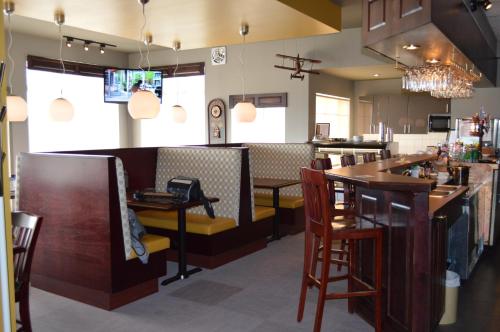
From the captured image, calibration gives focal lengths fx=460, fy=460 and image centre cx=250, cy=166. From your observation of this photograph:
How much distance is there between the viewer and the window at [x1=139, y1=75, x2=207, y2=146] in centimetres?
1133

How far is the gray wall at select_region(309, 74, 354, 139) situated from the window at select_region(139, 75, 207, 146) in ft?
9.06

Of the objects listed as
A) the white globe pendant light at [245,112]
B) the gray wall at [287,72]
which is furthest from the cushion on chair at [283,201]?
the gray wall at [287,72]

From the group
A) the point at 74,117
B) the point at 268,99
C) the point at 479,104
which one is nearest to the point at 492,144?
the point at 479,104

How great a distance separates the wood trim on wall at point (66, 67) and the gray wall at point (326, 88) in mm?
5147

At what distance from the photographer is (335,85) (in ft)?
35.6

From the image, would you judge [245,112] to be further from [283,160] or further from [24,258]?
[24,258]

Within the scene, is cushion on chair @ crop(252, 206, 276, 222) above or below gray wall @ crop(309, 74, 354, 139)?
below

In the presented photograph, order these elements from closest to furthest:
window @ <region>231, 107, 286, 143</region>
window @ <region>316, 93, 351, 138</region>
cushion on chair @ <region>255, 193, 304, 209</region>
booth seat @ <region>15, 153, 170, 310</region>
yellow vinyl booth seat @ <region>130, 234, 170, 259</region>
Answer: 1. booth seat @ <region>15, 153, 170, 310</region>
2. yellow vinyl booth seat @ <region>130, 234, 170, 259</region>
3. cushion on chair @ <region>255, 193, 304, 209</region>
4. window @ <region>231, 107, 286, 143</region>
5. window @ <region>316, 93, 351, 138</region>

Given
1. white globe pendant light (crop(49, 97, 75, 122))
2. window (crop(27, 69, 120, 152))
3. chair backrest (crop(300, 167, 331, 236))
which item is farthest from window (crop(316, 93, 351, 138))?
chair backrest (crop(300, 167, 331, 236))

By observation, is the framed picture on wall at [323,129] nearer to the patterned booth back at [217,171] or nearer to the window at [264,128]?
the window at [264,128]

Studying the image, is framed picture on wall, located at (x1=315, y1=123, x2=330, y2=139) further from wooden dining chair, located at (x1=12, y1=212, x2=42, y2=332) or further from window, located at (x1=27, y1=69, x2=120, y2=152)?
wooden dining chair, located at (x1=12, y1=212, x2=42, y2=332)

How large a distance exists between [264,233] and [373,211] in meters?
2.44

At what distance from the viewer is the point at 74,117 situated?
1034 cm

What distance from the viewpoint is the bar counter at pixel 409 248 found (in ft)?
9.08
